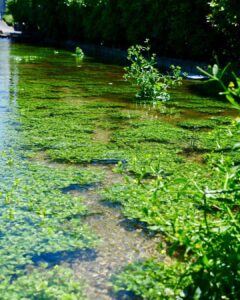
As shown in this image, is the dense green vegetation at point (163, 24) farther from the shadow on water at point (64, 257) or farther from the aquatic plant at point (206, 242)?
the aquatic plant at point (206, 242)

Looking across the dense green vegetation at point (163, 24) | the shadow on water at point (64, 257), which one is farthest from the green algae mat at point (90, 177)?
the dense green vegetation at point (163, 24)

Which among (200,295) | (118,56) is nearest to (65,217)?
(200,295)

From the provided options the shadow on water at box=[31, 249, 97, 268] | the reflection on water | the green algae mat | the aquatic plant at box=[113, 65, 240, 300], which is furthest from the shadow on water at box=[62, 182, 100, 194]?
the aquatic plant at box=[113, 65, 240, 300]

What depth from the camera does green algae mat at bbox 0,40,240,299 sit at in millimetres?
3955

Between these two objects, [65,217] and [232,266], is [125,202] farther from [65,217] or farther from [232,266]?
[232,266]

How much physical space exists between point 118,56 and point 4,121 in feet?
67.0

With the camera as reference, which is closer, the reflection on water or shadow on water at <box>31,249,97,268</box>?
shadow on water at <box>31,249,97,268</box>

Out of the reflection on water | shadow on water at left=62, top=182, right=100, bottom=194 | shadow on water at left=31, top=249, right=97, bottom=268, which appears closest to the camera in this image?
shadow on water at left=31, top=249, right=97, bottom=268

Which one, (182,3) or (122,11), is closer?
(182,3)

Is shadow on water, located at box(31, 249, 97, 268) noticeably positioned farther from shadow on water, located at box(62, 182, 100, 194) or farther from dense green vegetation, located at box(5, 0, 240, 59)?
dense green vegetation, located at box(5, 0, 240, 59)

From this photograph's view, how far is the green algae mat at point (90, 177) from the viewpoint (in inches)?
156

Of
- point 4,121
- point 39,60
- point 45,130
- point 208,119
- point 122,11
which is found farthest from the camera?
point 122,11

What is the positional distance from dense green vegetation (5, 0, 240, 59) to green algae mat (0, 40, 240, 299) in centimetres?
699

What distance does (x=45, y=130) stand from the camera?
9031 mm
